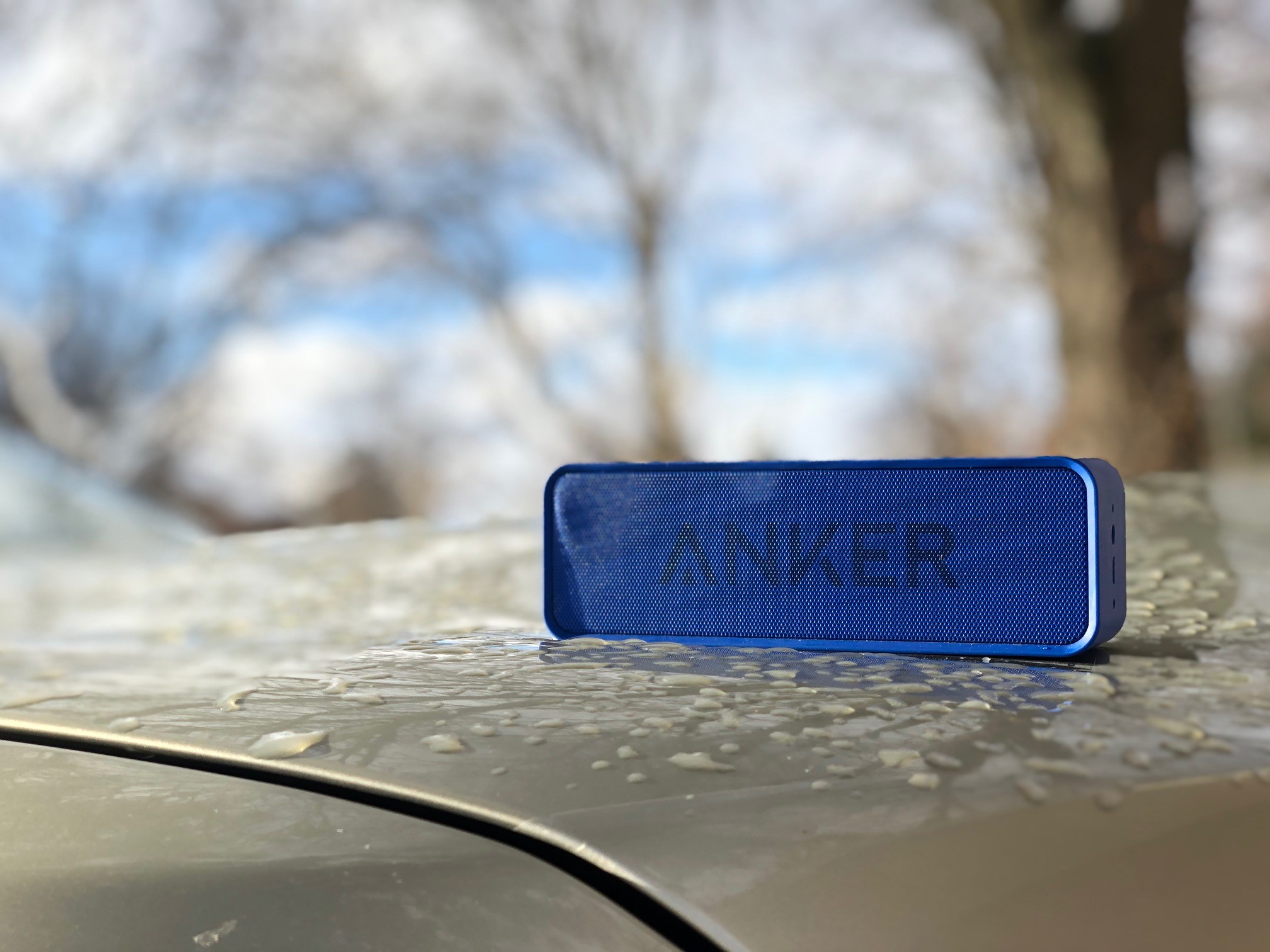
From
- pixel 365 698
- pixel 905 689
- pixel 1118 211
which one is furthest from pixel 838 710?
pixel 1118 211

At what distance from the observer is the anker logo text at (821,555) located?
0.43 meters

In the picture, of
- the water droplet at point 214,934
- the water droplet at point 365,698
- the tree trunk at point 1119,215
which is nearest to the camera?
the water droplet at point 214,934

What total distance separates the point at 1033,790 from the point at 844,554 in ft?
0.62

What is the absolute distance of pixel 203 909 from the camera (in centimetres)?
22

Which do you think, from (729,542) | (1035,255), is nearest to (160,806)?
(729,542)

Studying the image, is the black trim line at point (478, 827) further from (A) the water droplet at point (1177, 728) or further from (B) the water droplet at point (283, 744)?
(A) the water droplet at point (1177, 728)

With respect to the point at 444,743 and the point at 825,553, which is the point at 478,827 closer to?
the point at 444,743

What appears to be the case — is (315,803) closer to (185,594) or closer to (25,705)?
(25,705)

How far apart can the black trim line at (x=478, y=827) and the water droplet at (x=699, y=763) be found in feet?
0.15

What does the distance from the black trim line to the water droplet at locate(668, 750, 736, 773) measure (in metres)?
0.04

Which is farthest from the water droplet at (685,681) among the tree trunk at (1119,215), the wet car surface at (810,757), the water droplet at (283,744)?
the tree trunk at (1119,215)

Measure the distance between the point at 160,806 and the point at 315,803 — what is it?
0.04m

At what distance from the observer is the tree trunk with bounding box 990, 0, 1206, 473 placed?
2.38 m


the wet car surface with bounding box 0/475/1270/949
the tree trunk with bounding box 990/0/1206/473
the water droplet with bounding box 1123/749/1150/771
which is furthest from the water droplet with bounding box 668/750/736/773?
the tree trunk with bounding box 990/0/1206/473
